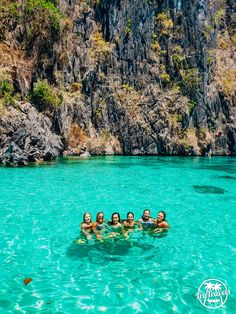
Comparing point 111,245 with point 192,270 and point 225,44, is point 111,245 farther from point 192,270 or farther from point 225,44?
point 225,44

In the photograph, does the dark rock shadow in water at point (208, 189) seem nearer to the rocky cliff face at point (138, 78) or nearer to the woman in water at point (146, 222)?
the woman in water at point (146, 222)

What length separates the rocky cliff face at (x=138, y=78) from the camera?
4897 centimetres

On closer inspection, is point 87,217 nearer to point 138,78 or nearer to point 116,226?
point 116,226

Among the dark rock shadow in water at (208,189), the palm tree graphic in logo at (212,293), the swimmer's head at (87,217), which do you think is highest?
the swimmer's head at (87,217)

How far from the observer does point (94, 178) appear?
83.9ft

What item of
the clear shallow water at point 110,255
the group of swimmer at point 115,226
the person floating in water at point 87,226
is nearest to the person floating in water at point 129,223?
the group of swimmer at point 115,226

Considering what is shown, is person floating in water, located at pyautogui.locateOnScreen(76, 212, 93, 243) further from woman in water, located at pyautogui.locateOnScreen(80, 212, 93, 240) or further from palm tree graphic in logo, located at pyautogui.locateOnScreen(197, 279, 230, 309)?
palm tree graphic in logo, located at pyautogui.locateOnScreen(197, 279, 230, 309)

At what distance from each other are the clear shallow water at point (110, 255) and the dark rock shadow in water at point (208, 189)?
1.00 metres

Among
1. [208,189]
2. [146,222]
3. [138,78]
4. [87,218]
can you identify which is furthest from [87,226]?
[138,78]

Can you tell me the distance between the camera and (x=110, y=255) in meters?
9.89

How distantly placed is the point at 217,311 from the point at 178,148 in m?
48.0

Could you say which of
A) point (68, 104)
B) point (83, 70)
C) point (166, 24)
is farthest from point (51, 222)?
point (166, 24)

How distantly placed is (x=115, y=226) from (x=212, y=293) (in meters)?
4.62

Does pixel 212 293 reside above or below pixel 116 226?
below
